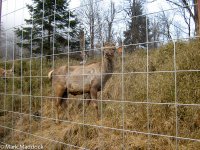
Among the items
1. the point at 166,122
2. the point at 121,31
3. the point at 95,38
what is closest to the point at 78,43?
the point at 95,38

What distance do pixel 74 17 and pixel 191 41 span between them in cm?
198

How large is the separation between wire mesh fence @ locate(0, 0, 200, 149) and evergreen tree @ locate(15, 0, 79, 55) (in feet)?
0.06

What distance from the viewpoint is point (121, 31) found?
13.4ft

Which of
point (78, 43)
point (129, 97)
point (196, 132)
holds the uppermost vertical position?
point (78, 43)

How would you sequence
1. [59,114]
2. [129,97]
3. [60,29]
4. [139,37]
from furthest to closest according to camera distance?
[59,114] < [129,97] < [60,29] < [139,37]

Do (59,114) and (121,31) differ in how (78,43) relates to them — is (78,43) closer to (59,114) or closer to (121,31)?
(121,31)

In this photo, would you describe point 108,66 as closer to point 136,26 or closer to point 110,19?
point 110,19

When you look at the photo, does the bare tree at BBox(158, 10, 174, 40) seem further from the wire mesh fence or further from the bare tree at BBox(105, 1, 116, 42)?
the bare tree at BBox(105, 1, 116, 42)

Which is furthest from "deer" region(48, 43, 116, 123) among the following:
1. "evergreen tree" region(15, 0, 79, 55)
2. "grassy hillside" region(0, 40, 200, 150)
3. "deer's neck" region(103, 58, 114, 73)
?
"evergreen tree" region(15, 0, 79, 55)

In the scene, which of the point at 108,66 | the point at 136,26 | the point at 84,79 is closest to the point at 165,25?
the point at 136,26

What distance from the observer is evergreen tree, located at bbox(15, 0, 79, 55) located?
15.2 feet

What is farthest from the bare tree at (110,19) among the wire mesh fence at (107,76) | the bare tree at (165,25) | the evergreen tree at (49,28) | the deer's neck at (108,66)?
the deer's neck at (108,66)

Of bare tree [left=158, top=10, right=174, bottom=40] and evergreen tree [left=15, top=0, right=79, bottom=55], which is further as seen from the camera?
evergreen tree [left=15, top=0, right=79, bottom=55]

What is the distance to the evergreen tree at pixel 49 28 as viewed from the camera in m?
4.65
